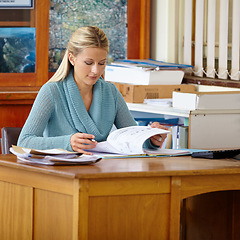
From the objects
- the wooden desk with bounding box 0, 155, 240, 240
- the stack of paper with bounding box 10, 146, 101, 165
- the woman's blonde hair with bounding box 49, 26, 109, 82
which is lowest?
the wooden desk with bounding box 0, 155, 240, 240

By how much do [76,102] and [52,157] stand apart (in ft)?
1.96

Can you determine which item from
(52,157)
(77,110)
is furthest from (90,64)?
(52,157)

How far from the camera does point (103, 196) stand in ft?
6.13

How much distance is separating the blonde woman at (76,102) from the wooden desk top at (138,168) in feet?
0.89

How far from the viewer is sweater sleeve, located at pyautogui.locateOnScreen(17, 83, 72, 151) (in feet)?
7.72

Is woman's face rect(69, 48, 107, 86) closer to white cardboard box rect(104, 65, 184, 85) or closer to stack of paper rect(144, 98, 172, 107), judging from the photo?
stack of paper rect(144, 98, 172, 107)

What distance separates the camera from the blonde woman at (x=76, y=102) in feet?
8.00

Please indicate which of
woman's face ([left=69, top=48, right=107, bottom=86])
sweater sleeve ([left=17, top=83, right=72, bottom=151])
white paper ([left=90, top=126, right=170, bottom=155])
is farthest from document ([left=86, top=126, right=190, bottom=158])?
woman's face ([left=69, top=48, right=107, bottom=86])

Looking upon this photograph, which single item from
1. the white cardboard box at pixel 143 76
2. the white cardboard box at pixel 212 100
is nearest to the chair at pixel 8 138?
the white cardboard box at pixel 212 100

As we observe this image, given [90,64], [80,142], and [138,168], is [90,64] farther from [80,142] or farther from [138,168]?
[138,168]

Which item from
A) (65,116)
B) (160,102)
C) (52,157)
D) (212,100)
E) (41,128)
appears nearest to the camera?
(52,157)

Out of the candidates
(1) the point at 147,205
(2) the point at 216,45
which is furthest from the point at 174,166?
(2) the point at 216,45

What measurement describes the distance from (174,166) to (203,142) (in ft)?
3.20

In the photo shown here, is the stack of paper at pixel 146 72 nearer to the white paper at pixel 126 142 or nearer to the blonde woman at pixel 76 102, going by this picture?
the blonde woman at pixel 76 102
